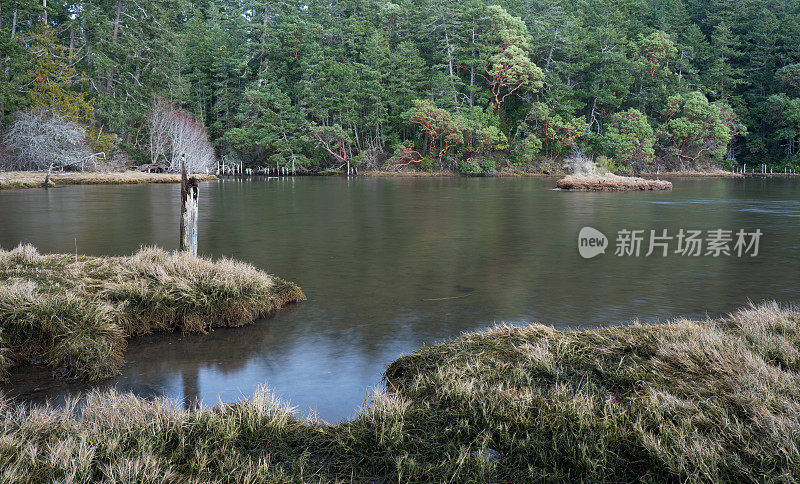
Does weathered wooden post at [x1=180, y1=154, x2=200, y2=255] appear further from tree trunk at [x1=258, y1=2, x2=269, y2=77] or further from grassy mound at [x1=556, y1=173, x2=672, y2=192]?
tree trunk at [x1=258, y1=2, x2=269, y2=77]

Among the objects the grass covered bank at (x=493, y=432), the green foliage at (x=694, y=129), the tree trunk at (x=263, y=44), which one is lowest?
the grass covered bank at (x=493, y=432)

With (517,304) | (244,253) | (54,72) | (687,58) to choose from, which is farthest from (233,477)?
(687,58)

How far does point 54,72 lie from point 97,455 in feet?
150

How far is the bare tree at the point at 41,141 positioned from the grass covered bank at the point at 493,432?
39.0m

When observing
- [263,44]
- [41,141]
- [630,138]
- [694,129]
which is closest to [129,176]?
[41,141]

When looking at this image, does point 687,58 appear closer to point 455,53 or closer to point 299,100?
point 455,53

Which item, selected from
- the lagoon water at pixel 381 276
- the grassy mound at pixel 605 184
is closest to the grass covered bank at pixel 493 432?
the lagoon water at pixel 381 276

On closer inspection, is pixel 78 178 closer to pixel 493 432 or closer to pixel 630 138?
pixel 493 432

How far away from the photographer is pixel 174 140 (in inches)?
1789

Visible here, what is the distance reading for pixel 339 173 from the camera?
187ft

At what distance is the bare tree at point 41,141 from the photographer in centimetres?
3728

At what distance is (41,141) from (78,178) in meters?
3.01

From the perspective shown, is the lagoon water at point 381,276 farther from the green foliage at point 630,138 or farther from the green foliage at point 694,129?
the green foliage at point 694,129

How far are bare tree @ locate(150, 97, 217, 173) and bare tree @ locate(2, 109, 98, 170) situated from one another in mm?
6919
